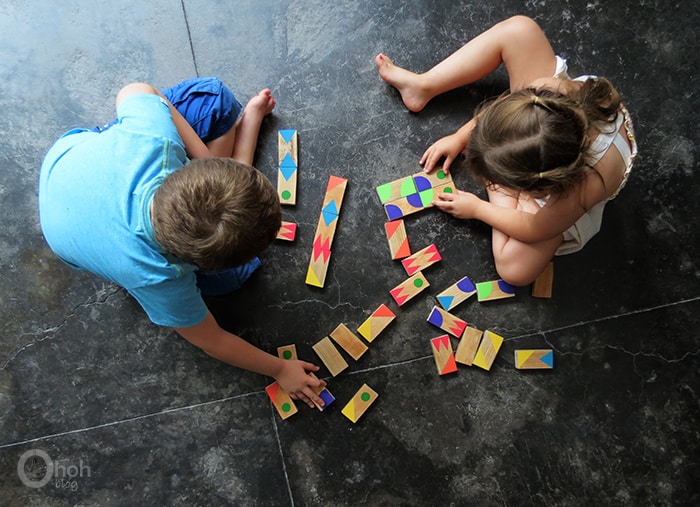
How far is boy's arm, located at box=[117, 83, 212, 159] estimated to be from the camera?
1049 mm

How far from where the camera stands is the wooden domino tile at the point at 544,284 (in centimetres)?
126

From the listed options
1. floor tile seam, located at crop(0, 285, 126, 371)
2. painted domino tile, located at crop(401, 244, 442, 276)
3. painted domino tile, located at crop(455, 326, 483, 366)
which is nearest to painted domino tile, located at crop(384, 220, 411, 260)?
painted domino tile, located at crop(401, 244, 442, 276)

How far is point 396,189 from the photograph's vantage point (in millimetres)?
1273

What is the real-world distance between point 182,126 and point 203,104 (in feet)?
0.41

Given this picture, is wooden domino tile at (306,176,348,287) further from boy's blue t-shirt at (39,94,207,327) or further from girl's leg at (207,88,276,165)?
boy's blue t-shirt at (39,94,207,327)

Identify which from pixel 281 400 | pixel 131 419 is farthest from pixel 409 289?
pixel 131 419

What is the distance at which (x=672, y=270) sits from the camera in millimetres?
1271

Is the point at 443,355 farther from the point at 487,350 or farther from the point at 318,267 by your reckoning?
the point at 318,267

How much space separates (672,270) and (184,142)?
3.89ft

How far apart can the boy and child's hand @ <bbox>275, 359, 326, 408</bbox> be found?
0.08 metres

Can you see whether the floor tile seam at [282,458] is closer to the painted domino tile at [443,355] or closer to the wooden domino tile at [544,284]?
the painted domino tile at [443,355]

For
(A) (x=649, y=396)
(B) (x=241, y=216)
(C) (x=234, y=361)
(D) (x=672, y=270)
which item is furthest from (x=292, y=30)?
(A) (x=649, y=396)

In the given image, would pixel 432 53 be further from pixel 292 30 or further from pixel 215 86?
pixel 215 86

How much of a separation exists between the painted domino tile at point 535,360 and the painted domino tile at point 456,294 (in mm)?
190
